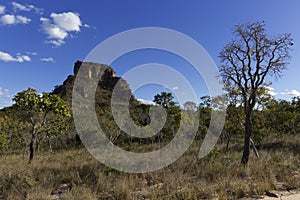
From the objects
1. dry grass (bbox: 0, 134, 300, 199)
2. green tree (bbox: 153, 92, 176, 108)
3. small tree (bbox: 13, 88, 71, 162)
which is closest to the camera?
dry grass (bbox: 0, 134, 300, 199)

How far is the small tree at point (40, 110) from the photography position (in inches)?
380

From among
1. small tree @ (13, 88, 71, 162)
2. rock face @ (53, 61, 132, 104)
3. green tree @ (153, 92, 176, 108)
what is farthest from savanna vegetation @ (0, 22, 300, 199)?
green tree @ (153, 92, 176, 108)

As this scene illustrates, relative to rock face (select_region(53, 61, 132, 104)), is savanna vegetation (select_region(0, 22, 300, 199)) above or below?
below

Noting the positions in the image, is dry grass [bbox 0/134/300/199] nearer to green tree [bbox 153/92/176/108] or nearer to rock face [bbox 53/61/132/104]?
rock face [bbox 53/61/132/104]

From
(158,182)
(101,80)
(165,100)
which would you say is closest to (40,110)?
(158,182)

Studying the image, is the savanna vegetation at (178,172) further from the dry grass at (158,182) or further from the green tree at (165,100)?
the green tree at (165,100)

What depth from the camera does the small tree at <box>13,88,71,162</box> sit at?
9.66m

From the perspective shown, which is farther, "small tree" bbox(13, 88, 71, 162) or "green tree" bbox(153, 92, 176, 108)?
"green tree" bbox(153, 92, 176, 108)

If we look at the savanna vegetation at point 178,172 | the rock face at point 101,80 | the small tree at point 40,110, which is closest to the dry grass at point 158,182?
the savanna vegetation at point 178,172

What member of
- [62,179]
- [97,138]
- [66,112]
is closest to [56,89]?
[97,138]

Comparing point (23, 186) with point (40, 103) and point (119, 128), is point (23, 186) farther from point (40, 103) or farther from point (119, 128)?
point (119, 128)

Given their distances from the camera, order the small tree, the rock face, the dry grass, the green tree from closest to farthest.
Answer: the dry grass → the small tree → the rock face → the green tree

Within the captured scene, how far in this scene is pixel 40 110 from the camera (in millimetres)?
9898

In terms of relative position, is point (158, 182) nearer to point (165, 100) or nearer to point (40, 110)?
point (40, 110)
